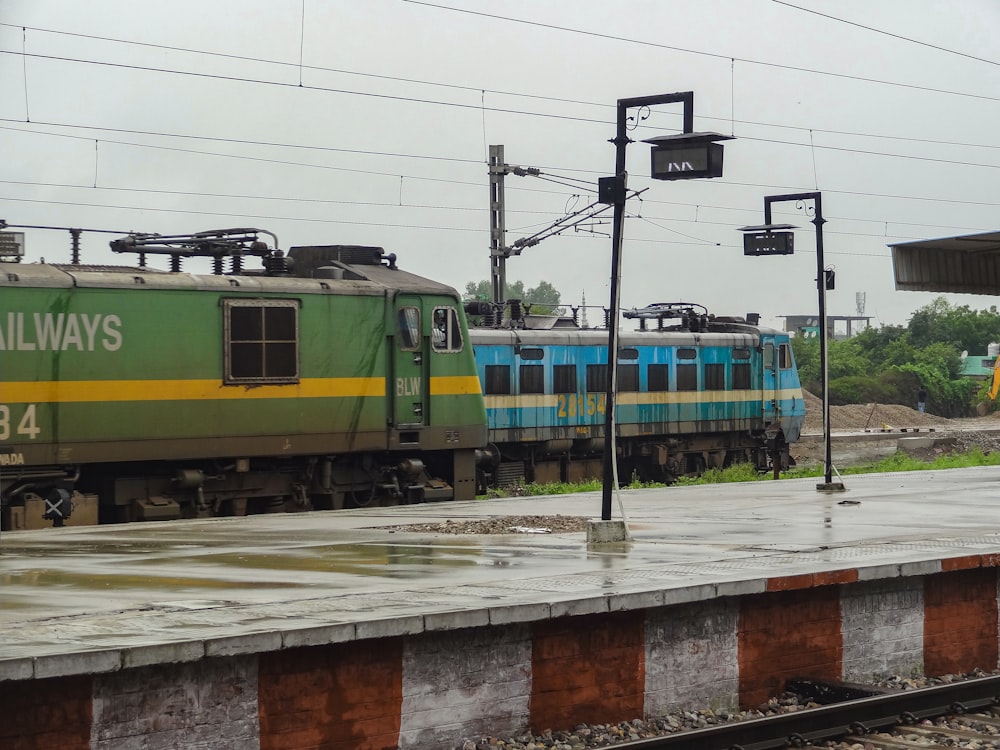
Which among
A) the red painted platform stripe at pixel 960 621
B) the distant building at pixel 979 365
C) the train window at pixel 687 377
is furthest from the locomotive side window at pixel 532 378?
the distant building at pixel 979 365

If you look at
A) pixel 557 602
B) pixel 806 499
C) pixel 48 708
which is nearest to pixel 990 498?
pixel 806 499

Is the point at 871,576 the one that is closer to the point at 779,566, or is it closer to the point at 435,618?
the point at 779,566

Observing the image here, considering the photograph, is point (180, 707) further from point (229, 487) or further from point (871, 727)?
point (229, 487)

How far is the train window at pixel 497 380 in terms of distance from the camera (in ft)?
92.1

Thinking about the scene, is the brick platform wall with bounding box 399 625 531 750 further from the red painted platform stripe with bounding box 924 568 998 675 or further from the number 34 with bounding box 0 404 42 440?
the number 34 with bounding box 0 404 42 440

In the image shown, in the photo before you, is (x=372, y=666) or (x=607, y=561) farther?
(x=607, y=561)

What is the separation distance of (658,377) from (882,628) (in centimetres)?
2064

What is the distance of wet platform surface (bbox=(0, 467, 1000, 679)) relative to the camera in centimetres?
754

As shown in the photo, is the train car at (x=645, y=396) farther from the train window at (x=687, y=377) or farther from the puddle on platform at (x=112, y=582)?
the puddle on platform at (x=112, y=582)

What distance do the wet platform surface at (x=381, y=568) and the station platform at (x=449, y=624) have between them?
0.08 feet

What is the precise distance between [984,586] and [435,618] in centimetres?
598

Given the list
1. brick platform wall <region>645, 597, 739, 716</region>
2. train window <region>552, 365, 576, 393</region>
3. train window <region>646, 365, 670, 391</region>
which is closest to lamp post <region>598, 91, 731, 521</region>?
brick platform wall <region>645, 597, 739, 716</region>

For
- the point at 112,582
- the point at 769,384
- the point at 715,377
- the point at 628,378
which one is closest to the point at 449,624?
the point at 112,582

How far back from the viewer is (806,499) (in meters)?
19.4
